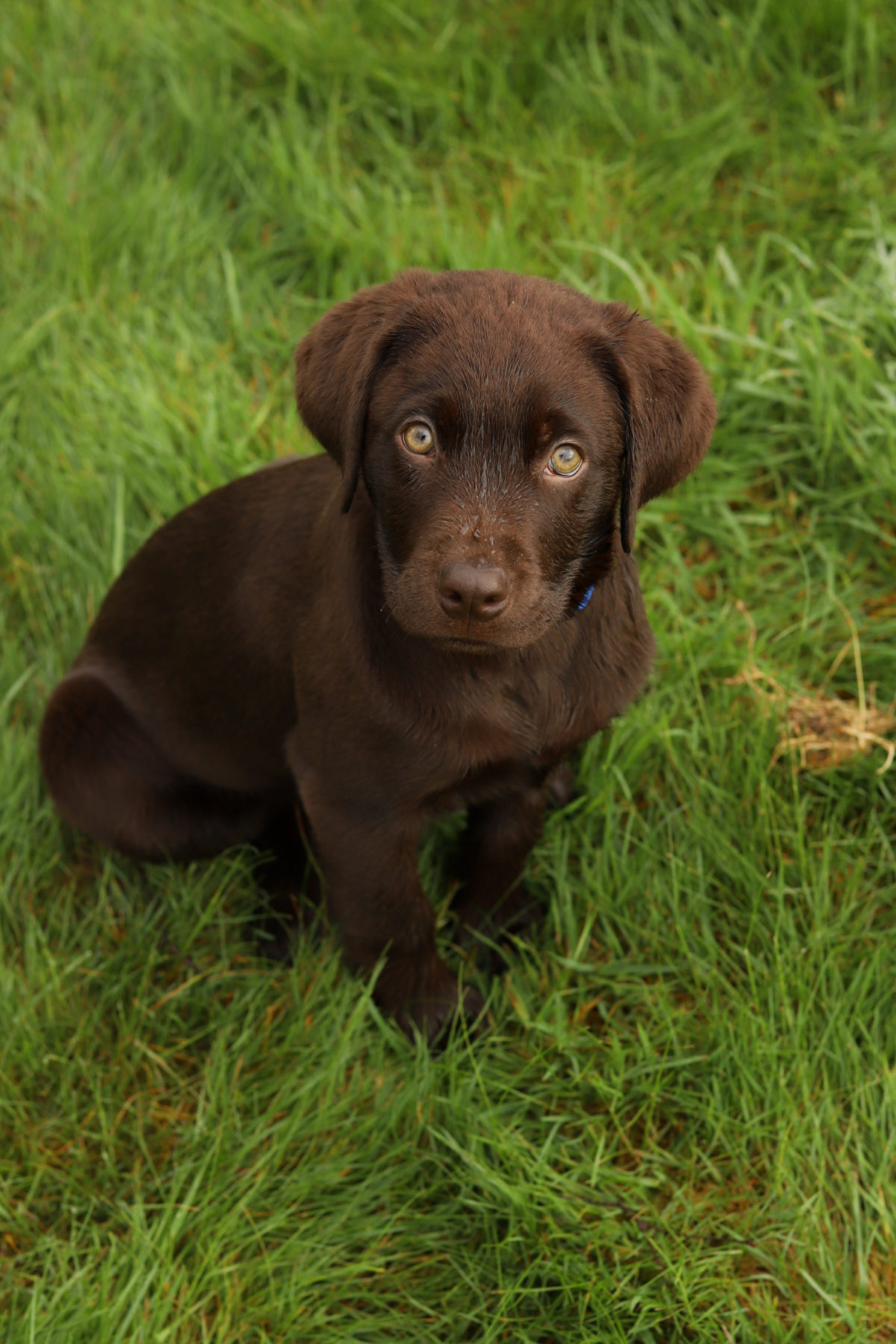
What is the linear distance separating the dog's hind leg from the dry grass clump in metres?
1.25

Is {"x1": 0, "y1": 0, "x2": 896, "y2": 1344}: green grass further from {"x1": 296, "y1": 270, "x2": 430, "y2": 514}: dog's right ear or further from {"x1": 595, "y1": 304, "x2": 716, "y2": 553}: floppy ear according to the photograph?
{"x1": 296, "y1": 270, "x2": 430, "y2": 514}: dog's right ear

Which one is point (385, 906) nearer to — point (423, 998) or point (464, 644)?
point (423, 998)

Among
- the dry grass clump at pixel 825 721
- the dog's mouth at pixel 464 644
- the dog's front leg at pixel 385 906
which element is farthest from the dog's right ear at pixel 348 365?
the dry grass clump at pixel 825 721

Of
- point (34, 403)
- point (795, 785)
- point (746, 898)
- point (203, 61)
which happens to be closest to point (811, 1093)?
point (746, 898)

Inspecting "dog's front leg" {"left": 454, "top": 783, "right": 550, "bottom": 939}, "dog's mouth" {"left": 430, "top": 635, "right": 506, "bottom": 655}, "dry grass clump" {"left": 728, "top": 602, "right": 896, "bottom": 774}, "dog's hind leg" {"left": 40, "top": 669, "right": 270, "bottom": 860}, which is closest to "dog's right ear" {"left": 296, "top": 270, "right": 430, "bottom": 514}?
"dog's mouth" {"left": 430, "top": 635, "right": 506, "bottom": 655}

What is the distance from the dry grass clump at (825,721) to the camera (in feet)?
9.61

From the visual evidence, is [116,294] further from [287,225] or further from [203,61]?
[203,61]

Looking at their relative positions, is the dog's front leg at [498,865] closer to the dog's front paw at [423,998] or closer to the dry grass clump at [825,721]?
the dog's front paw at [423,998]

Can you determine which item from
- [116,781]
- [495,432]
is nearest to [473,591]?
[495,432]

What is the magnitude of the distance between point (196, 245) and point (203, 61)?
0.72 meters

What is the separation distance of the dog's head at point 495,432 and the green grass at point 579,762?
911mm

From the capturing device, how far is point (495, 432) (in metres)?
2.07

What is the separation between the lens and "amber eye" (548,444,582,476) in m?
2.12

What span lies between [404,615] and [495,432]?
13.5 inches
